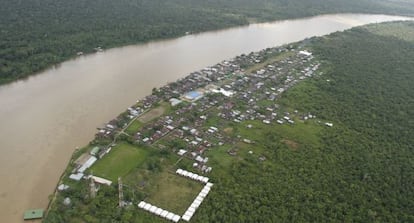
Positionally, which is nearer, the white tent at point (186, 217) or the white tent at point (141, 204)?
the white tent at point (186, 217)

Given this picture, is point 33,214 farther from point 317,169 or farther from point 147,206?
point 317,169

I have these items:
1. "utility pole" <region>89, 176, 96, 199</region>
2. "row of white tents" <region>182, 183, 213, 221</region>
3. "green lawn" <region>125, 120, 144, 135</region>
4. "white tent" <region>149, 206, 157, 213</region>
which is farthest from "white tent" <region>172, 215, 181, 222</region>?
"green lawn" <region>125, 120, 144, 135</region>

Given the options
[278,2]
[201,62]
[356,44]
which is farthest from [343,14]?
[201,62]

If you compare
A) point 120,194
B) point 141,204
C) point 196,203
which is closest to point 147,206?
point 141,204

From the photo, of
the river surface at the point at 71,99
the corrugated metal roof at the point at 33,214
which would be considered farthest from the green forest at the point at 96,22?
the corrugated metal roof at the point at 33,214

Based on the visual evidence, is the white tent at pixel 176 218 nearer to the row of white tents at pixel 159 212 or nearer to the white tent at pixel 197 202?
the row of white tents at pixel 159 212
